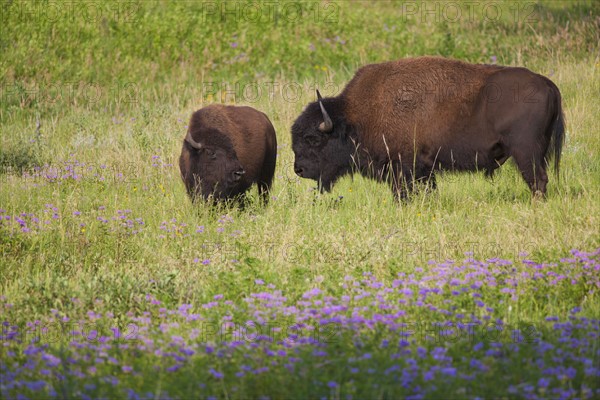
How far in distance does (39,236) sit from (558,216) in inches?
185

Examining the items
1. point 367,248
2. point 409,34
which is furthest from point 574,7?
point 367,248

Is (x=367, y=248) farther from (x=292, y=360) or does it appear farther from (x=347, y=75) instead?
(x=347, y=75)

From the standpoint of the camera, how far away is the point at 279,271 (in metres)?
6.40

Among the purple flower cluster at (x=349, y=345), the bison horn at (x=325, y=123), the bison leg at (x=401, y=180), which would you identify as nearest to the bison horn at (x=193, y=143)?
the bison horn at (x=325, y=123)

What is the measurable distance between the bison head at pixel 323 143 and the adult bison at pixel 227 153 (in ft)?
1.81

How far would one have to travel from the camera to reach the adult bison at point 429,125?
8.33m

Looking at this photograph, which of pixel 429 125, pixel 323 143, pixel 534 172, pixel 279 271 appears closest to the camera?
pixel 279 271

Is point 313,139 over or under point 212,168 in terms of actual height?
over

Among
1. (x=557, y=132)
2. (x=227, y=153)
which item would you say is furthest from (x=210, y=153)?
(x=557, y=132)

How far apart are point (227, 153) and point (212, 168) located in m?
0.26

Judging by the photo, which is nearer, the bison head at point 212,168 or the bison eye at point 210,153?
the bison head at point 212,168

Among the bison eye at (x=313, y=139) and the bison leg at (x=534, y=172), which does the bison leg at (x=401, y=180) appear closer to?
the bison eye at (x=313, y=139)

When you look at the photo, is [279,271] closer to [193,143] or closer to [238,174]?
[238,174]

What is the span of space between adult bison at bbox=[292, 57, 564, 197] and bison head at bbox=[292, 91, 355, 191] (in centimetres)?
1
